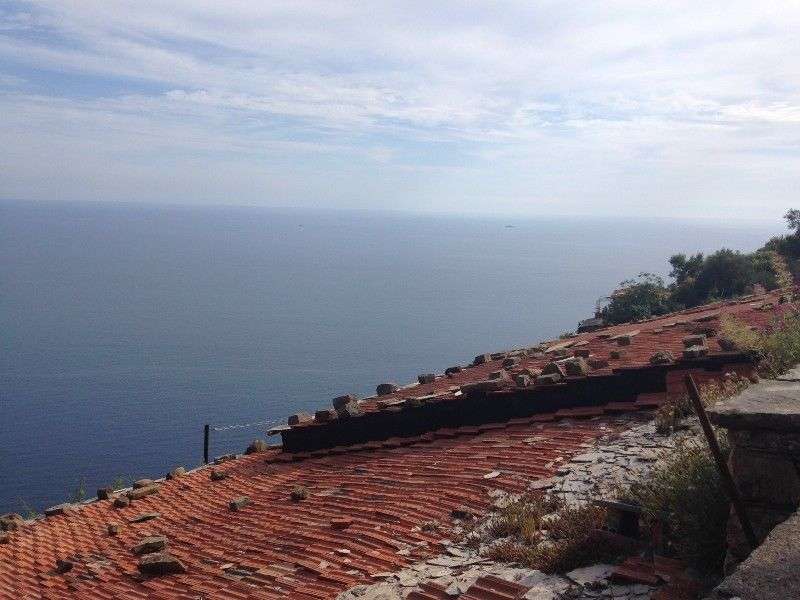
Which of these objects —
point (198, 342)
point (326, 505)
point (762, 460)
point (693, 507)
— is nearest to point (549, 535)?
point (693, 507)

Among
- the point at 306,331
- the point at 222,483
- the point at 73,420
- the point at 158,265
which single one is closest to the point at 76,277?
the point at 158,265

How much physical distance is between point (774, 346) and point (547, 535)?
320 cm

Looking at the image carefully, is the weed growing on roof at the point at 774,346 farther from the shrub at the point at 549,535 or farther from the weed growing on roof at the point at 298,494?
the weed growing on roof at the point at 298,494

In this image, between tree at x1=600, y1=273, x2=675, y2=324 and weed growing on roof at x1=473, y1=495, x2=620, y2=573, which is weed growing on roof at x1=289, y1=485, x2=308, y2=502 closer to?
weed growing on roof at x1=473, y1=495, x2=620, y2=573

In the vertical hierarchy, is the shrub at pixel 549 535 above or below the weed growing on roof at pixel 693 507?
below

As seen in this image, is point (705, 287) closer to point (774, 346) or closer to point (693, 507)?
point (774, 346)

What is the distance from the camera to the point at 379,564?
5.10 metres

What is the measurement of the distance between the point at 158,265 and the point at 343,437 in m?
182

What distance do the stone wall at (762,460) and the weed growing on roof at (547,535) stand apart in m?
1.10

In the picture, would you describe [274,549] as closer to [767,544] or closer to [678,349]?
[767,544]

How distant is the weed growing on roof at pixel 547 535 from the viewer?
4402mm

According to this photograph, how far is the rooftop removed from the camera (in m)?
5.57

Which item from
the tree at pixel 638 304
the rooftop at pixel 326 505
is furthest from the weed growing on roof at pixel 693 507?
the tree at pixel 638 304

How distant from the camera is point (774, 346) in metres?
6.59
